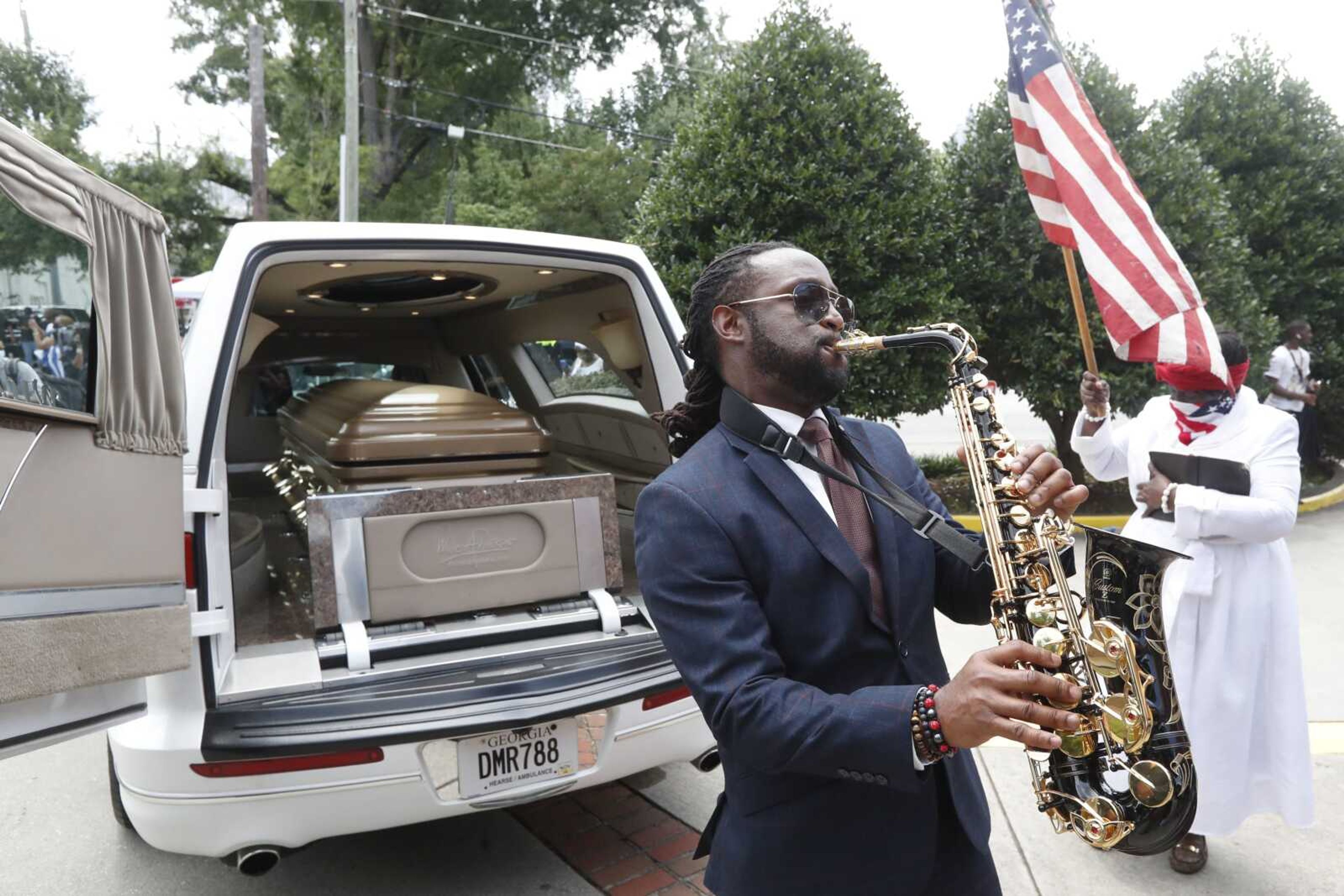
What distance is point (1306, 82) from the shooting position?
10602mm

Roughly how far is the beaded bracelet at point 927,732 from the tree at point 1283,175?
10.8 metres

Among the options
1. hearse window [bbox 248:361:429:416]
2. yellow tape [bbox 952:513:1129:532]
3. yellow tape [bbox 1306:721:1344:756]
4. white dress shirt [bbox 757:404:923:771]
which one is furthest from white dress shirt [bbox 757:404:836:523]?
yellow tape [bbox 952:513:1129:532]

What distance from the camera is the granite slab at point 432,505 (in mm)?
3012

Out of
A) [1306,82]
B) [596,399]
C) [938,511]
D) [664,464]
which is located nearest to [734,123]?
[596,399]

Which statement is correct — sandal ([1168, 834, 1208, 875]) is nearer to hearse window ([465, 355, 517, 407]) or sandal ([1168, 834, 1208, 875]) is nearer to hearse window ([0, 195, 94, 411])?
hearse window ([0, 195, 94, 411])

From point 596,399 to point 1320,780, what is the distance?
328cm

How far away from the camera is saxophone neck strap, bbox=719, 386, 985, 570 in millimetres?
1574

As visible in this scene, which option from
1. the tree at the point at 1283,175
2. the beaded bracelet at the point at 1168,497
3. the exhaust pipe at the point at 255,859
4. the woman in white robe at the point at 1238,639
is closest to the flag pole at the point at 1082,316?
the woman in white robe at the point at 1238,639

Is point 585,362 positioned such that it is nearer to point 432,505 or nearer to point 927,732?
point 432,505

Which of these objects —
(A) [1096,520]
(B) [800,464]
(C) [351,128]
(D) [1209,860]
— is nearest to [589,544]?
(B) [800,464]

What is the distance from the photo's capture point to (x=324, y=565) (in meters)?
Answer: 3.01

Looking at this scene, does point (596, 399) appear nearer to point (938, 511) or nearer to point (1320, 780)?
point (938, 511)

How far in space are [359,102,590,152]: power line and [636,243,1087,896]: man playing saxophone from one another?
2030cm

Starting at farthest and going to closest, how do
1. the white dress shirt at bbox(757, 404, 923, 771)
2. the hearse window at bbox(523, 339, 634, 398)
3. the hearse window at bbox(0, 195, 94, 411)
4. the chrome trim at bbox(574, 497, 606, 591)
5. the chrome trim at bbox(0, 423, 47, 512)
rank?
1. the hearse window at bbox(523, 339, 634, 398)
2. the chrome trim at bbox(574, 497, 606, 591)
3. the hearse window at bbox(0, 195, 94, 411)
4. the chrome trim at bbox(0, 423, 47, 512)
5. the white dress shirt at bbox(757, 404, 923, 771)
